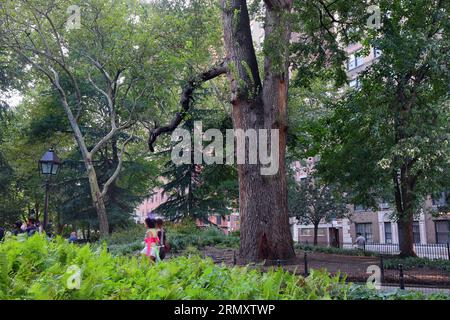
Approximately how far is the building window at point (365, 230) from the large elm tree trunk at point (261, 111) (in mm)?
37527

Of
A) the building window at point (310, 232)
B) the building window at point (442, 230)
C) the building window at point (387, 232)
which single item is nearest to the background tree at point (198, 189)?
the building window at point (442, 230)

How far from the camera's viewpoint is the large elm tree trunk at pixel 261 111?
457 inches

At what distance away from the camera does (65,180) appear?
3095 cm

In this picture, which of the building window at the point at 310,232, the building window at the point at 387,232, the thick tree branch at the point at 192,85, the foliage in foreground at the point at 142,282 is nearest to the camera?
the foliage in foreground at the point at 142,282

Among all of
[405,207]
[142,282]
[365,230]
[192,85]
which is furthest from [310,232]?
[142,282]

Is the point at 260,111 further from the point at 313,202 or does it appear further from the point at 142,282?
the point at 313,202

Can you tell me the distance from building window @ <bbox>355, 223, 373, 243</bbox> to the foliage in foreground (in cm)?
4463

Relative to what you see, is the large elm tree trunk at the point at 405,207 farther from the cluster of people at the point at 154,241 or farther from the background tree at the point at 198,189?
the cluster of people at the point at 154,241

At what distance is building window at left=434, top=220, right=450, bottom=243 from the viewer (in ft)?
125

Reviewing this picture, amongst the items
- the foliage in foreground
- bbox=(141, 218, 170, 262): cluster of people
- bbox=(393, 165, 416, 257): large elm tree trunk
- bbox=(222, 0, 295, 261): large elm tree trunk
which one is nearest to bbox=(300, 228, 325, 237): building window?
bbox=(393, 165, 416, 257): large elm tree trunk

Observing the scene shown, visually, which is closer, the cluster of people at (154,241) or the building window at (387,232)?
the cluster of people at (154,241)

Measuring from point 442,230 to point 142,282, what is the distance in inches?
1599

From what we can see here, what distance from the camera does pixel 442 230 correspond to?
38.5 meters

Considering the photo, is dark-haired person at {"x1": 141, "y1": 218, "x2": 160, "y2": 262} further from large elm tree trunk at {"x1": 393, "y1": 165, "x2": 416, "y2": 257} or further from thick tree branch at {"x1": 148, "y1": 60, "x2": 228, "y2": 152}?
large elm tree trunk at {"x1": 393, "y1": 165, "x2": 416, "y2": 257}
